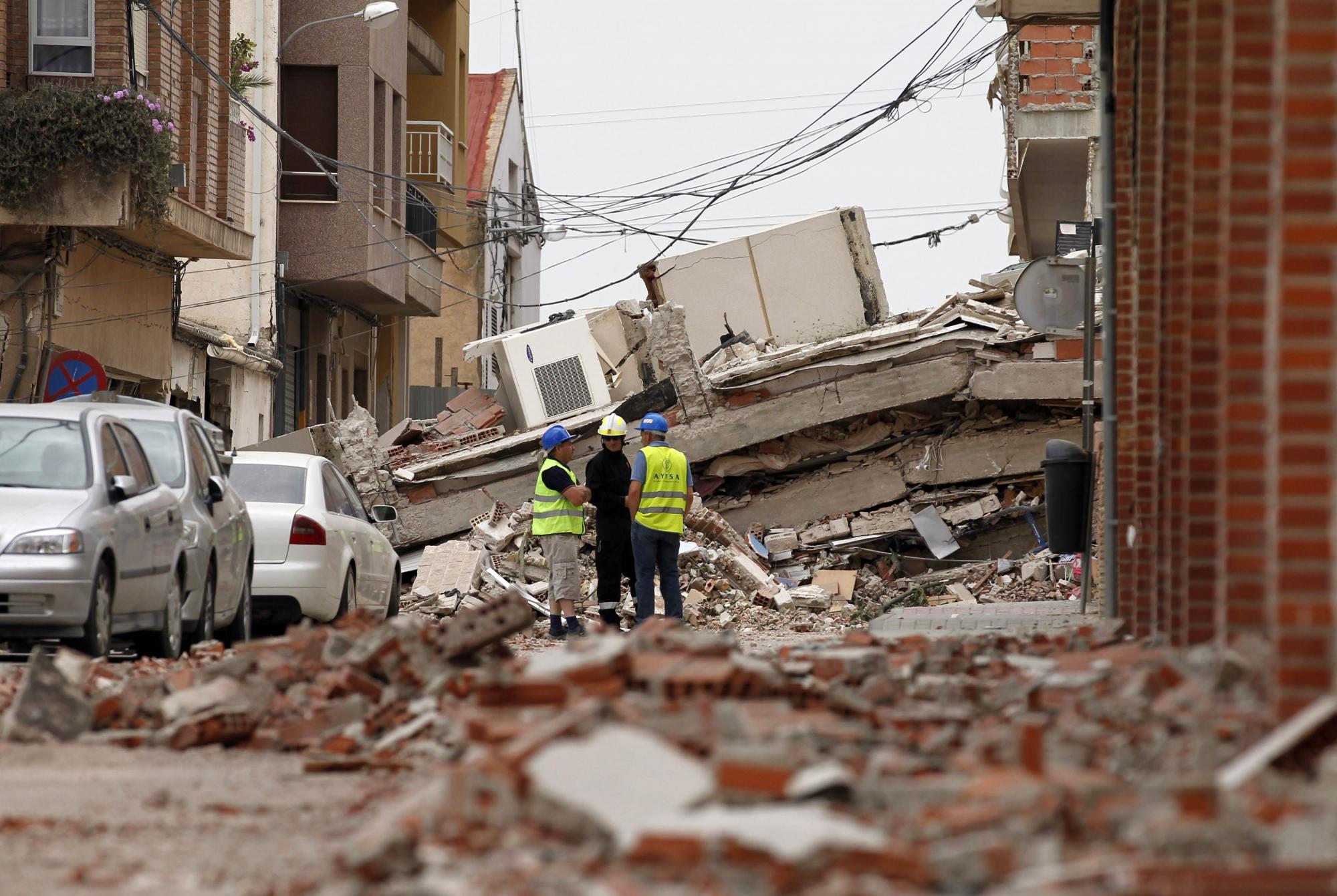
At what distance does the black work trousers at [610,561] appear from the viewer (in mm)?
Result: 15984

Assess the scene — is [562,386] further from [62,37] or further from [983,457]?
[62,37]

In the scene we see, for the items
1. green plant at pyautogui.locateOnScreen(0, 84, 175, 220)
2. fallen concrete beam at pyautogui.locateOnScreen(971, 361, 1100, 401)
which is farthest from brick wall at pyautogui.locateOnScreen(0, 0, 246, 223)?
fallen concrete beam at pyautogui.locateOnScreen(971, 361, 1100, 401)

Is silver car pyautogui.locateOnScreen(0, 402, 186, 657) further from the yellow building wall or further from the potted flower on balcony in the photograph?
the yellow building wall

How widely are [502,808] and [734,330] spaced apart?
2216 centimetres

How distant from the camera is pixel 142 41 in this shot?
2189 centimetres

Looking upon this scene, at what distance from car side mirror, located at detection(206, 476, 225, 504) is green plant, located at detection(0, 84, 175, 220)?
7.38 m

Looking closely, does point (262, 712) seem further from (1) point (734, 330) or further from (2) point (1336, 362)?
(1) point (734, 330)

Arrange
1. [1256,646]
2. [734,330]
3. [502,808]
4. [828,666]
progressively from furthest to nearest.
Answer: [734,330] → [828,666] → [1256,646] → [502,808]

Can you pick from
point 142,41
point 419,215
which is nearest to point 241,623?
point 142,41

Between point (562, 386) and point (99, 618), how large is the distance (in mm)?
14751

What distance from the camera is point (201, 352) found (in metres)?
28.3

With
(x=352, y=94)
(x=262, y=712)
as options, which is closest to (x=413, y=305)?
(x=352, y=94)

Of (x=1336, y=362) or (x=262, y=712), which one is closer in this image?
(x=1336, y=362)

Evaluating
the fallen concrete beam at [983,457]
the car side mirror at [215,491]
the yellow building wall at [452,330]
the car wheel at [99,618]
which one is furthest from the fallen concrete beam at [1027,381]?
the yellow building wall at [452,330]
